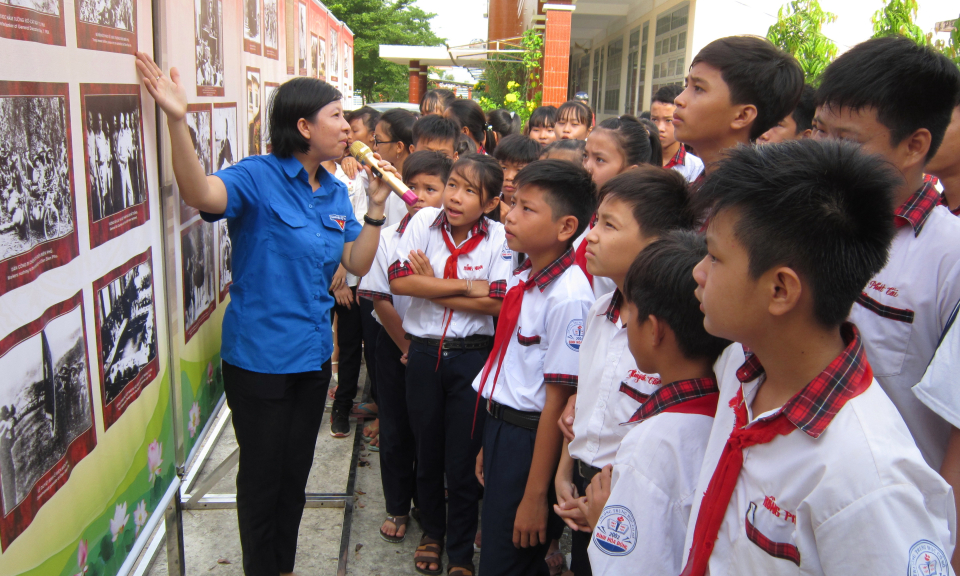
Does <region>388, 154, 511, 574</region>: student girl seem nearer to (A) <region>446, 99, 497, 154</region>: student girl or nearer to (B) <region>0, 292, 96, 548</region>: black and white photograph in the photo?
(B) <region>0, 292, 96, 548</region>: black and white photograph

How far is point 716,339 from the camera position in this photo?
54.4 inches

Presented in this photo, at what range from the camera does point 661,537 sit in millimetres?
1205

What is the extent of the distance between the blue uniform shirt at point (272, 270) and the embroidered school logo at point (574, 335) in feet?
2.81

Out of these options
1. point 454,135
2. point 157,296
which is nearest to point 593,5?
point 454,135

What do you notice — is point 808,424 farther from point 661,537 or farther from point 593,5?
point 593,5

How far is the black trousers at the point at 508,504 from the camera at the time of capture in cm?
200

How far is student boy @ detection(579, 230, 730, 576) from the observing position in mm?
1207

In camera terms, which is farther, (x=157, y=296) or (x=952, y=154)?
(x=157, y=296)

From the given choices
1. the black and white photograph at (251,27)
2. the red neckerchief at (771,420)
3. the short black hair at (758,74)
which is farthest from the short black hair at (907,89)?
the black and white photograph at (251,27)

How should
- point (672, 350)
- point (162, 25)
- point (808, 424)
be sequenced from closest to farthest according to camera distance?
point (808, 424) → point (672, 350) → point (162, 25)

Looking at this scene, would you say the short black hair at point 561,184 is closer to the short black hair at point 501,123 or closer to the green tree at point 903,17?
the short black hair at point 501,123

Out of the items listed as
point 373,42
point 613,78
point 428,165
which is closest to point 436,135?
point 428,165

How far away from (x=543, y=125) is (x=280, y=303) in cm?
352

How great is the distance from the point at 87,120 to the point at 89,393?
0.61 m
